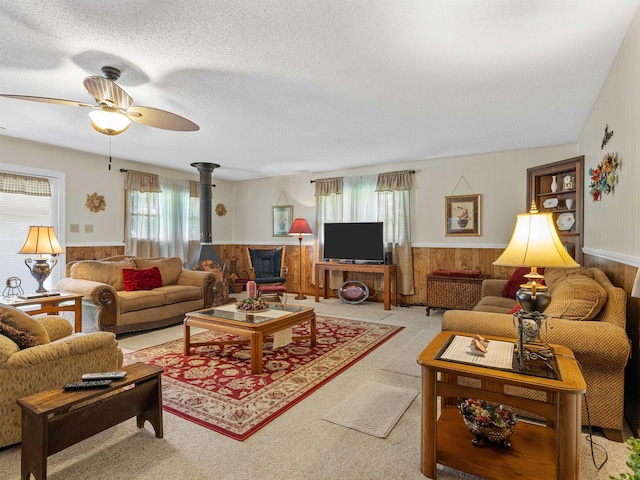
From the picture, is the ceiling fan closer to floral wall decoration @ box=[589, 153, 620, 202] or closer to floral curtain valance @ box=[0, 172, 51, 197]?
floral curtain valance @ box=[0, 172, 51, 197]

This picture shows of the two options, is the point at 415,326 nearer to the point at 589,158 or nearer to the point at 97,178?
the point at 589,158

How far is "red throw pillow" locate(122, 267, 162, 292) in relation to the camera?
4.41 m

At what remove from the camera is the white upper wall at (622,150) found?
2.02 m

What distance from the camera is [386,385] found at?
2.64 metres

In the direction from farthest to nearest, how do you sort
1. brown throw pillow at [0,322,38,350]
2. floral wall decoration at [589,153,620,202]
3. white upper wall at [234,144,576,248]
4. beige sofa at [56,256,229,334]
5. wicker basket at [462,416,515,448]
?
white upper wall at [234,144,576,248], beige sofa at [56,256,229,334], floral wall decoration at [589,153,620,202], brown throw pillow at [0,322,38,350], wicker basket at [462,416,515,448]

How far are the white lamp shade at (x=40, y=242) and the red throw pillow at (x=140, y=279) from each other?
3.00 feet

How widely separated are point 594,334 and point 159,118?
3.21 metres

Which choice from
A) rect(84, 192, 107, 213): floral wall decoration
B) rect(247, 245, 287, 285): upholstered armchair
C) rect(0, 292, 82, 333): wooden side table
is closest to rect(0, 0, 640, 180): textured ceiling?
rect(84, 192, 107, 213): floral wall decoration

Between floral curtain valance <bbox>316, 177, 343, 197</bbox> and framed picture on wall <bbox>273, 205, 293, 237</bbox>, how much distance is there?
0.79 m

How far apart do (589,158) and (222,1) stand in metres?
3.71

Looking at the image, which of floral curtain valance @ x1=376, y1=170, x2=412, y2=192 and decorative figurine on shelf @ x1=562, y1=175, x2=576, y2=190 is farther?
floral curtain valance @ x1=376, y1=170, x2=412, y2=192

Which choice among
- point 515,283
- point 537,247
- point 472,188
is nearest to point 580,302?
point 537,247

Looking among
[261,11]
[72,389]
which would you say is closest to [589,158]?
[261,11]

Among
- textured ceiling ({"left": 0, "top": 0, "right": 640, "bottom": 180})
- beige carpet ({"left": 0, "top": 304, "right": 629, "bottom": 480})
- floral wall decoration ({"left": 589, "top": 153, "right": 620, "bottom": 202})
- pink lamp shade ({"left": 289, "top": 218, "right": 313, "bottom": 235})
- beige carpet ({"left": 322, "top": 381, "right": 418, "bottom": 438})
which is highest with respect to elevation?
textured ceiling ({"left": 0, "top": 0, "right": 640, "bottom": 180})
